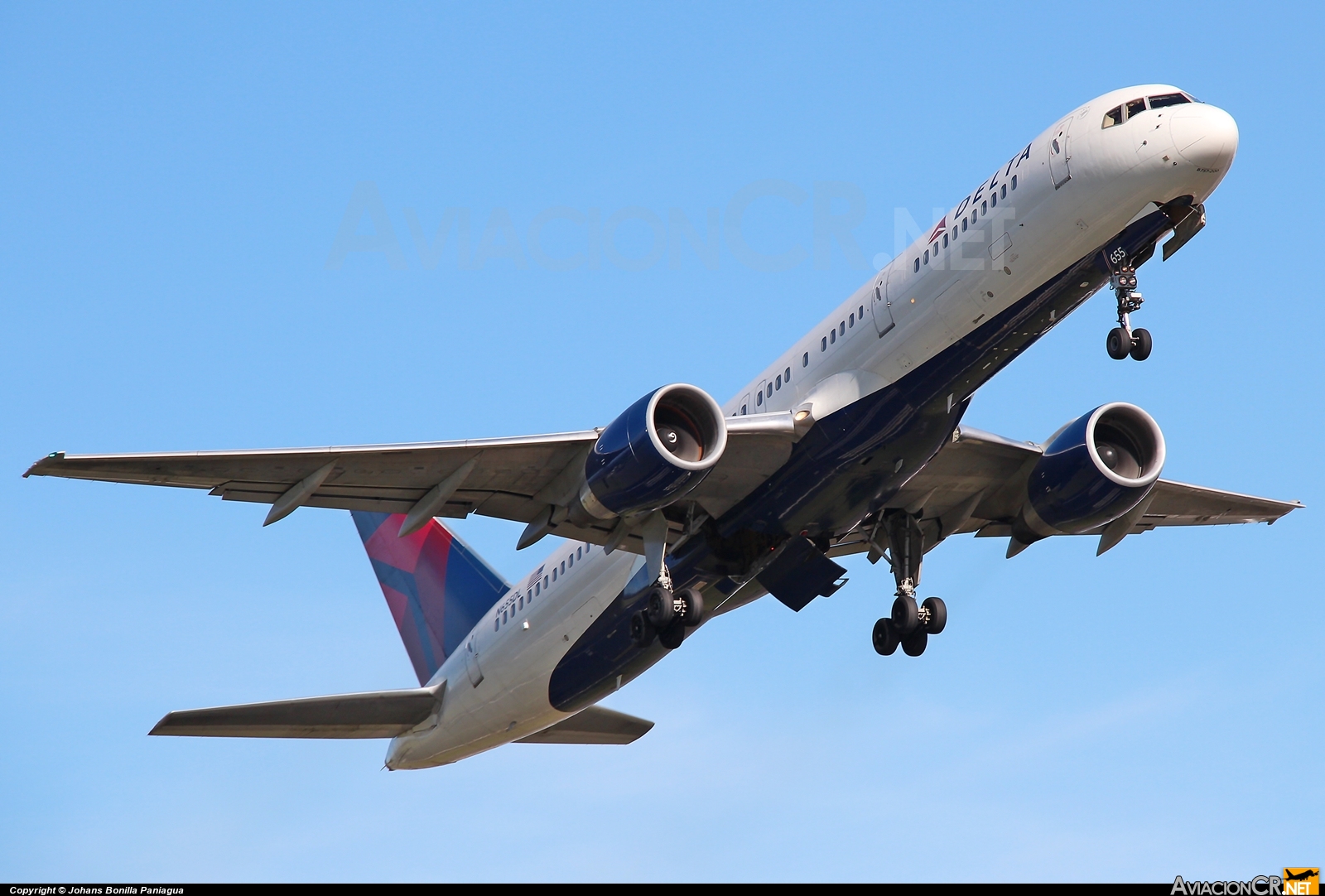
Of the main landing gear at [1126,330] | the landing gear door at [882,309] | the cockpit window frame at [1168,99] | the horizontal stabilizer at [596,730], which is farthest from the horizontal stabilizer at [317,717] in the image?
the cockpit window frame at [1168,99]

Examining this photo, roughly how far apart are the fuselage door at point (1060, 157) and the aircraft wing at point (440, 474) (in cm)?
564

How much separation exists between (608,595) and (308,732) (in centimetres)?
651

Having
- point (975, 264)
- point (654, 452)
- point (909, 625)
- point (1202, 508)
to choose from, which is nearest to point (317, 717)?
point (654, 452)

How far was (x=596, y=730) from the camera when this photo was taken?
32781 mm

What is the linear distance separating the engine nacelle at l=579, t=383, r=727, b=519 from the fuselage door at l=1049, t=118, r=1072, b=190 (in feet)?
20.1

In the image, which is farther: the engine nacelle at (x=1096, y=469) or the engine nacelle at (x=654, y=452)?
the engine nacelle at (x=1096, y=469)

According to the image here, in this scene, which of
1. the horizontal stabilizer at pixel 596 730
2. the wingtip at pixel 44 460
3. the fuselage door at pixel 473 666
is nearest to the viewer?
the wingtip at pixel 44 460

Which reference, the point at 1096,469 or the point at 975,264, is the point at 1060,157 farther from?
the point at 1096,469

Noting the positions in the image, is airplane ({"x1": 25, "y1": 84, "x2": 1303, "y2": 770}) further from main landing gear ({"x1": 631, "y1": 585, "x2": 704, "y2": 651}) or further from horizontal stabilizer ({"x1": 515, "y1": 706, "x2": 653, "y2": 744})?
horizontal stabilizer ({"x1": 515, "y1": 706, "x2": 653, "y2": 744})

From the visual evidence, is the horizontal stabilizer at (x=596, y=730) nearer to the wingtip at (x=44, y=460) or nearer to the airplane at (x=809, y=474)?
the airplane at (x=809, y=474)

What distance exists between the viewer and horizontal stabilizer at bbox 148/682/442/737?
88.3 feet

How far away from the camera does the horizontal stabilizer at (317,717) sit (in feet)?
88.3

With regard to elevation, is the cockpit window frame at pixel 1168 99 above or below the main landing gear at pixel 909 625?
above

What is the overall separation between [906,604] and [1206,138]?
10.2 m
